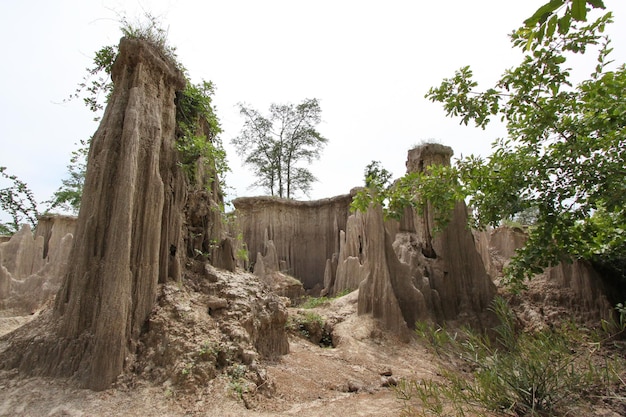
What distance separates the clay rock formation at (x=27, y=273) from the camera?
10.6 metres

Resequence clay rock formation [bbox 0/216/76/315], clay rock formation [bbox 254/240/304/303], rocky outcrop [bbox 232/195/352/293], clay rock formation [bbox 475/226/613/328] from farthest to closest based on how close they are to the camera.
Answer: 1. rocky outcrop [bbox 232/195/352/293]
2. clay rock formation [bbox 254/240/304/303]
3. clay rock formation [bbox 0/216/76/315]
4. clay rock formation [bbox 475/226/613/328]

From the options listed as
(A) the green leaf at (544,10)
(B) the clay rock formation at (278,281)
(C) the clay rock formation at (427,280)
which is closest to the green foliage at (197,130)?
(C) the clay rock formation at (427,280)

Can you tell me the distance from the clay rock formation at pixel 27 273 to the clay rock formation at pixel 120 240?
5096mm

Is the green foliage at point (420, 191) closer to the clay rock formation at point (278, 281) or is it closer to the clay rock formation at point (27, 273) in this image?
the clay rock formation at point (27, 273)

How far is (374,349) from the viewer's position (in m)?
8.07

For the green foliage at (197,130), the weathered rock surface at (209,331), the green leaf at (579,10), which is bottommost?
the weathered rock surface at (209,331)

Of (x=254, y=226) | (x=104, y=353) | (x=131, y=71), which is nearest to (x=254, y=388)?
(x=104, y=353)

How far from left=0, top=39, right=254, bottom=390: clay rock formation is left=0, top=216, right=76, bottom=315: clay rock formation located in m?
5.10

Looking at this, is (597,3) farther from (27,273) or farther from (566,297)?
(27,273)

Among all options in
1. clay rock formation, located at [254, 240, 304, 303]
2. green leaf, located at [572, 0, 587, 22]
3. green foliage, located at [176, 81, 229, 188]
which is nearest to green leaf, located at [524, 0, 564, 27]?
green leaf, located at [572, 0, 587, 22]

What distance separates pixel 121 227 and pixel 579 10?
5161 mm

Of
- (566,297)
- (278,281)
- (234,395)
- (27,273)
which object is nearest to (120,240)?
(234,395)

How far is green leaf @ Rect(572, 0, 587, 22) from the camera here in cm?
123

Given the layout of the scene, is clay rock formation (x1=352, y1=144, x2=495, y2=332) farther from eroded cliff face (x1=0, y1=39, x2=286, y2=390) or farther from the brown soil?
eroded cliff face (x1=0, y1=39, x2=286, y2=390)
